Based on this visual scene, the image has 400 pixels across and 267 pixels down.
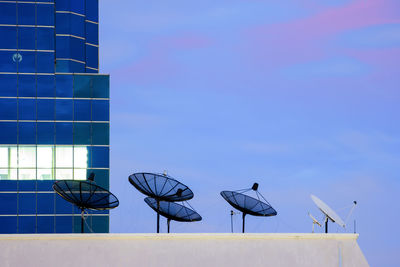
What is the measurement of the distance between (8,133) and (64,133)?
5074 mm

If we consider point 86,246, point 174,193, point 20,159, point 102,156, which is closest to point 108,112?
point 102,156

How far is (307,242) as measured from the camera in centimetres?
3047

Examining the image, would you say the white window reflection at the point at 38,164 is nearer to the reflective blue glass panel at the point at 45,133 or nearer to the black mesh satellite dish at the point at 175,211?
the reflective blue glass panel at the point at 45,133

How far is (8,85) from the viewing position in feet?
230

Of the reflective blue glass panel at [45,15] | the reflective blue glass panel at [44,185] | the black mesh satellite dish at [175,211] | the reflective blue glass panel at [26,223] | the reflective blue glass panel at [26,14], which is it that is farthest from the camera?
the reflective blue glass panel at [45,15]

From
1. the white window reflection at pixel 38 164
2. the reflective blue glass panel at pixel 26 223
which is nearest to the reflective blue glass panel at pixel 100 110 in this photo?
the white window reflection at pixel 38 164

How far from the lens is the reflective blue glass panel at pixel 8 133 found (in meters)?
69.4

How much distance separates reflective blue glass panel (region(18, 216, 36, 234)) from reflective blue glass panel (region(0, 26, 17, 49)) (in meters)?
15.9

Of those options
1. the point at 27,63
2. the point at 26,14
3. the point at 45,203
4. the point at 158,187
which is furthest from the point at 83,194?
the point at 26,14

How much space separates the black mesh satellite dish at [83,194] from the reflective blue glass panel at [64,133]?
115 ft

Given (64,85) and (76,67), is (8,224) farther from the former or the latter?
(76,67)

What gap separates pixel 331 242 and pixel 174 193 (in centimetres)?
963

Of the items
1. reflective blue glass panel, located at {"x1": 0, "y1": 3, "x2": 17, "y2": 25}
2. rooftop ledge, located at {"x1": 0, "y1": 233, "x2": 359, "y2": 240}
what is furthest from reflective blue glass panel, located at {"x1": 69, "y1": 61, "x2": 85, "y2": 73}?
rooftop ledge, located at {"x1": 0, "y1": 233, "x2": 359, "y2": 240}

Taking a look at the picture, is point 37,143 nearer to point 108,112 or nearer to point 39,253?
point 108,112
